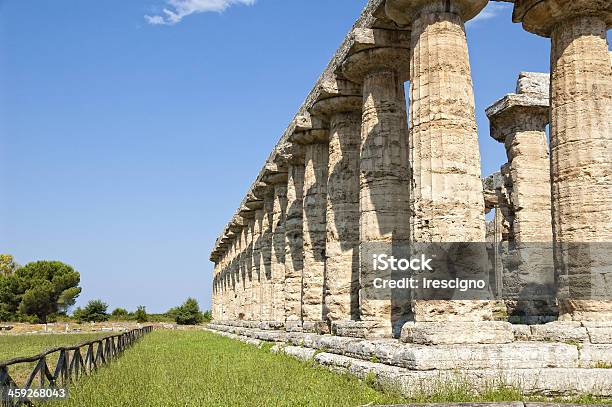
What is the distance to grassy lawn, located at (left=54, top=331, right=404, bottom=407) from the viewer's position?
8.24 meters

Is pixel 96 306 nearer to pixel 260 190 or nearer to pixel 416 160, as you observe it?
pixel 260 190

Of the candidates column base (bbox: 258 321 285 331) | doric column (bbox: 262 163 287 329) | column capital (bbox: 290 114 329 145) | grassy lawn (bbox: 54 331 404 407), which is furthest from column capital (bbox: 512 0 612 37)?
column base (bbox: 258 321 285 331)

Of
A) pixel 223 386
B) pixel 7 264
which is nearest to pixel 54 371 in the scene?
pixel 223 386

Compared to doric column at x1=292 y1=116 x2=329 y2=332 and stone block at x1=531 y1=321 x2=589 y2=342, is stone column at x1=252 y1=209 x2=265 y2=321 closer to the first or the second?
doric column at x1=292 y1=116 x2=329 y2=332

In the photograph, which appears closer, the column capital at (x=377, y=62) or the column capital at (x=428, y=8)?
the column capital at (x=428, y=8)

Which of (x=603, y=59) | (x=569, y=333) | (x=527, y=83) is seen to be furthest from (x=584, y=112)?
(x=527, y=83)

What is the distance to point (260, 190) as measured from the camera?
27.2 metres

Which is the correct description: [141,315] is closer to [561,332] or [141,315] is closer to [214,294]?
[214,294]

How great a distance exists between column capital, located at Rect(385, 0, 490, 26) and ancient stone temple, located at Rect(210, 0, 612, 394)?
31 mm

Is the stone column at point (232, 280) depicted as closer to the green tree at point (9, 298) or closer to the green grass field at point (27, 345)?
the green grass field at point (27, 345)

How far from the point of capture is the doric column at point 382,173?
12.7 m

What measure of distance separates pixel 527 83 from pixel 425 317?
394 inches

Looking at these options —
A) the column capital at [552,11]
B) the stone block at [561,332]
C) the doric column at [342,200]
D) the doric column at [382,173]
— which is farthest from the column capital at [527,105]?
the stone block at [561,332]

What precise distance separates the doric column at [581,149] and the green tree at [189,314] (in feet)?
209
